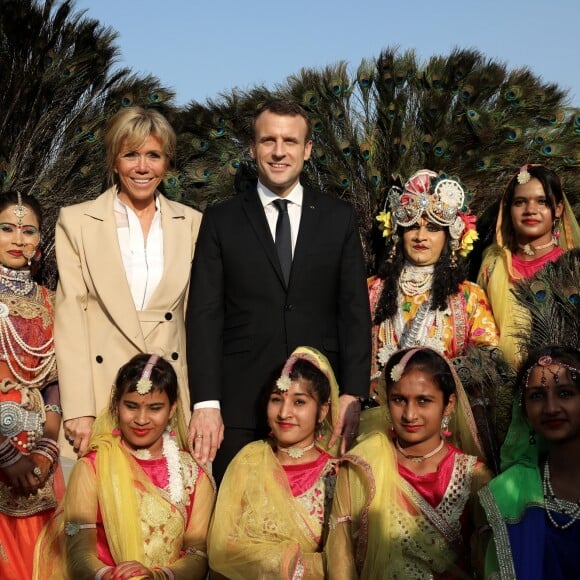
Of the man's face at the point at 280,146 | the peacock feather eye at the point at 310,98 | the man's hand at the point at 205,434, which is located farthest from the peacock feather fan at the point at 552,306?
the peacock feather eye at the point at 310,98

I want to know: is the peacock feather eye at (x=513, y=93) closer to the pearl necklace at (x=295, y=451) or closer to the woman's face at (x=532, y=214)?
the woman's face at (x=532, y=214)

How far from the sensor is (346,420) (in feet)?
14.1

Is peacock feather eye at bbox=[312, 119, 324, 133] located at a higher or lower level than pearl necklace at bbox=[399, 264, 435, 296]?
higher

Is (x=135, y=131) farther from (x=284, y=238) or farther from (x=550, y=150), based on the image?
(x=550, y=150)

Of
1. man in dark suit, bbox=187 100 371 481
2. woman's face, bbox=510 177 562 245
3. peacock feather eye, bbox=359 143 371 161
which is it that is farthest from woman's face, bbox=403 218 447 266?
peacock feather eye, bbox=359 143 371 161

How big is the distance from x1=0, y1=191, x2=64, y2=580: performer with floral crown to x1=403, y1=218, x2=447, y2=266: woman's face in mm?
1962

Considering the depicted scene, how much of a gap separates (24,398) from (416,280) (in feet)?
7.07

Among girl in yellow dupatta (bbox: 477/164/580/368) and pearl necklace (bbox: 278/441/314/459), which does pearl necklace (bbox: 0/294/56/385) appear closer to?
pearl necklace (bbox: 278/441/314/459)

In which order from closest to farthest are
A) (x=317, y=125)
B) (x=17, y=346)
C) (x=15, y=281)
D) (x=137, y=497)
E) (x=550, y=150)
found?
(x=137, y=497) < (x=17, y=346) < (x=15, y=281) < (x=550, y=150) < (x=317, y=125)

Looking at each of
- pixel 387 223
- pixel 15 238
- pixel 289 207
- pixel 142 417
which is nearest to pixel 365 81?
pixel 387 223

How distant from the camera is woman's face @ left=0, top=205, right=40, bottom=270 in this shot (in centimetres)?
484

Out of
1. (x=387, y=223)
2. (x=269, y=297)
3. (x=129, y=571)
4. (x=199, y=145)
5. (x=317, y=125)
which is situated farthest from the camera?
(x=199, y=145)

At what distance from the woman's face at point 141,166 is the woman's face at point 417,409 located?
1533mm

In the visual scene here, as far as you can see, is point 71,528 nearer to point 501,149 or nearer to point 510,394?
point 510,394
